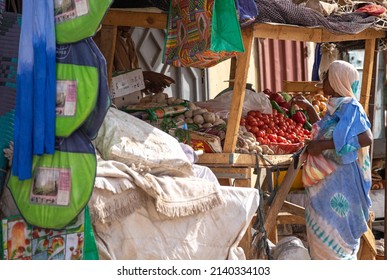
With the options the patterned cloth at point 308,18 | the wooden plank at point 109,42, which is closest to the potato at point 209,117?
the wooden plank at point 109,42

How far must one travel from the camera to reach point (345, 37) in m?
7.32

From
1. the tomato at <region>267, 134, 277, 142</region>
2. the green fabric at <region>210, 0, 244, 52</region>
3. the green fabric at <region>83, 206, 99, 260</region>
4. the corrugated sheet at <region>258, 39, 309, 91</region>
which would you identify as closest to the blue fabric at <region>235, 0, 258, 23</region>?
the green fabric at <region>210, 0, 244, 52</region>

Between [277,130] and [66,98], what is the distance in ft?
9.98

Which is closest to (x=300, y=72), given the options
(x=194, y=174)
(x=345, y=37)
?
(x=345, y=37)

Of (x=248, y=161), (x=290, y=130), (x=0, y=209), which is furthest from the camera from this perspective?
(x=290, y=130)

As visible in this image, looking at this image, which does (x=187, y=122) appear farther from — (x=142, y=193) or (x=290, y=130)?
(x=142, y=193)

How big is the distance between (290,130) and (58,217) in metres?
3.21

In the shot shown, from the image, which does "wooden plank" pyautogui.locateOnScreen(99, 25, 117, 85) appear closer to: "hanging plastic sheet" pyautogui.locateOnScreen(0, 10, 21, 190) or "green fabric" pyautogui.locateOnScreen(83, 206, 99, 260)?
"hanging plastic sheet" pyautogui.locateOnScreen(0, 10, 21, 190)

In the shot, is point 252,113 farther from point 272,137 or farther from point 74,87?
point 74,87

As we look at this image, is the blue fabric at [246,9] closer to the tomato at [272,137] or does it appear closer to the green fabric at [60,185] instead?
the tomato at [272,137]

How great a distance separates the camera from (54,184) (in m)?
Result: 4.45

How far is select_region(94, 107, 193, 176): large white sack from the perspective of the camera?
4.94 meters

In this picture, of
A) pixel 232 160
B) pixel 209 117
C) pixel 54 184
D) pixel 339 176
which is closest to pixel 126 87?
pixel 209 117

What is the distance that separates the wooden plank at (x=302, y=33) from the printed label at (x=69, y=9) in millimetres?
2123
